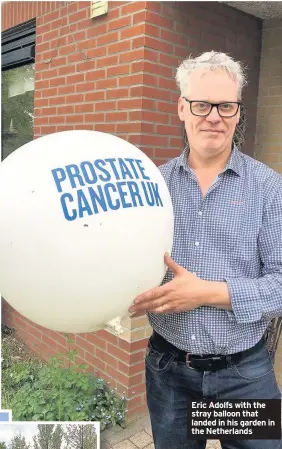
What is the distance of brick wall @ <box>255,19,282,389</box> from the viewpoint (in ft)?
10.0

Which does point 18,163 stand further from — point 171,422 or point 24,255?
point 171,422

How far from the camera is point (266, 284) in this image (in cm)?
138

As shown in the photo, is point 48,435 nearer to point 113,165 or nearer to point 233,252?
point 233,252

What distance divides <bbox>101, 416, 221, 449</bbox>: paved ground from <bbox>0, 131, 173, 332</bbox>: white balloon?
5.48 ft

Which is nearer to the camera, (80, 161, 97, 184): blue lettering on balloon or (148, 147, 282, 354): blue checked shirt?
(80, 161, 97, 184): blue lettering on balloon

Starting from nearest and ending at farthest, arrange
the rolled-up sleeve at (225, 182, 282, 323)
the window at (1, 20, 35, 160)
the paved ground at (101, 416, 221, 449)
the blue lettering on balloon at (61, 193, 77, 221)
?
the blue lettering on balloon at (61, 193, 77, 221) → the rolled-up sleeve at (225, 182, 282, 323) → the paved ground at (101, 416, 221, 449) → the window at (1, 20, 35, 160)

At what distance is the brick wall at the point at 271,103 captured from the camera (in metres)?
3.06

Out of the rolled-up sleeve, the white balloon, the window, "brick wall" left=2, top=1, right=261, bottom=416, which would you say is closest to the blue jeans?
the rolled-up sleeve

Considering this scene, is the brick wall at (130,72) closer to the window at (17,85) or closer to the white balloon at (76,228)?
the window at (17,85)

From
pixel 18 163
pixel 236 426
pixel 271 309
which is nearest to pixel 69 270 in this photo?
pixel 18 163

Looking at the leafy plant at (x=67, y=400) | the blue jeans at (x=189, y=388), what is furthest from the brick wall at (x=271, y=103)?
the blue jeans at (x=189, y=388)

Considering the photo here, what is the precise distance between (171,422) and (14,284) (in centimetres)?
86

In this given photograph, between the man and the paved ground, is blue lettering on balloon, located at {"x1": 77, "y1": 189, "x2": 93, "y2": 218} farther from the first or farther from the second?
Result: the paved ground

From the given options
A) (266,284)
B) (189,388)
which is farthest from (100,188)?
(189,388)
